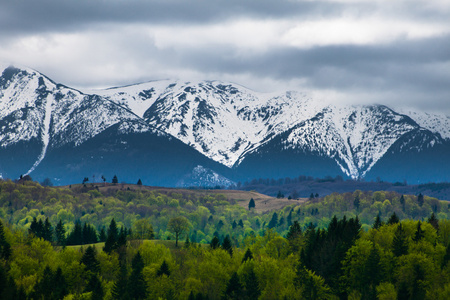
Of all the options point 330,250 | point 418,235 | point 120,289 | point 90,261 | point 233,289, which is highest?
point 418,235

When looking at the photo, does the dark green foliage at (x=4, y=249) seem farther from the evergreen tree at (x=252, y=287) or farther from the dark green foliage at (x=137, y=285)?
the evergreen tree at (x=252, y=287)

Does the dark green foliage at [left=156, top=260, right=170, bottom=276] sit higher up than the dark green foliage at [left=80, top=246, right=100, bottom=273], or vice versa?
the dark green foliage at [left=80, top=246, right=100, bottom=273]

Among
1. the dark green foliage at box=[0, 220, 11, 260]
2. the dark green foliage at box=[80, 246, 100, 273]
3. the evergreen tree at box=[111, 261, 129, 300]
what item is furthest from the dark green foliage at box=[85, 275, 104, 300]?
the dark green foliage at box=[0, 220, 11, 260]

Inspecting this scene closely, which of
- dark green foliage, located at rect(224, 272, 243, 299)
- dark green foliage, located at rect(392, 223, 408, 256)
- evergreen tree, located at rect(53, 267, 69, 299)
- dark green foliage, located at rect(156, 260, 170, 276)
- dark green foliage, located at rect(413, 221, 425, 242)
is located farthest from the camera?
dark green foliage, located at rect(156, 260, 170, 276)

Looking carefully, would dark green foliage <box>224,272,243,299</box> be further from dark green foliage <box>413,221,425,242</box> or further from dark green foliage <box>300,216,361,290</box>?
dark green foliage <box>413,221,425,242</box>

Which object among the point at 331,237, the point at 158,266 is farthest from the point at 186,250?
the point at 331,237

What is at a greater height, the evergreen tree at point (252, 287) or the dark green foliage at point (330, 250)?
the dark green foliage at point (330, 250)

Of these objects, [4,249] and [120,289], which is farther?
[4,249]

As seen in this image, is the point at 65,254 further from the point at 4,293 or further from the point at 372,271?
the point at 372,271

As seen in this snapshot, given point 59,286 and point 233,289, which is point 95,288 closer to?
point 59,286

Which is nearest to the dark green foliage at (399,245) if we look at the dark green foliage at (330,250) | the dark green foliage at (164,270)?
the dark green foliage at (330,250)

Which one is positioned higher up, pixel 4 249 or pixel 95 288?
pixel 4 249

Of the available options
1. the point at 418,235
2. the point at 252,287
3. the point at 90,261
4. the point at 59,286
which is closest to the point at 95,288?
the point at 59,286

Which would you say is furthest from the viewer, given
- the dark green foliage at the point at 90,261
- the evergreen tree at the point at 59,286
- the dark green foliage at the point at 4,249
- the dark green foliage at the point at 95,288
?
the dark green foliage at the point at 90,261
